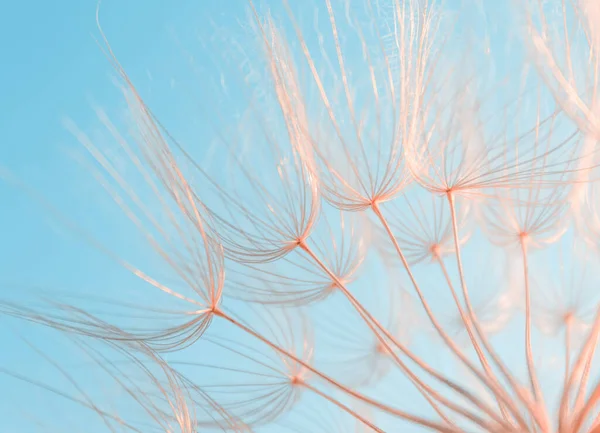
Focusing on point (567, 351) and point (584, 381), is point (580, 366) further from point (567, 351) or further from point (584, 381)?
point (567, 351)

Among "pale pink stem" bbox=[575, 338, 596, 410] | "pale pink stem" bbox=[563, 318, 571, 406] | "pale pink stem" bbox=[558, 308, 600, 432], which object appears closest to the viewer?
"pale pink stem" bbox=[558, 308, 600, 432]

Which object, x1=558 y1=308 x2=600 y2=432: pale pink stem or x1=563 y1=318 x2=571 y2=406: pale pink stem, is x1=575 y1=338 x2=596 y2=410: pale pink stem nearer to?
x1=558 y1=308 x2=600 y2=432: pale pink stem

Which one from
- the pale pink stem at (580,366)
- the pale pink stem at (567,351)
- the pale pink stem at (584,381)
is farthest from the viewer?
the pale pink stem at (567,351)

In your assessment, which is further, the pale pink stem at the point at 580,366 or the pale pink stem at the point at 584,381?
the pale pink stem at the point at 584,381

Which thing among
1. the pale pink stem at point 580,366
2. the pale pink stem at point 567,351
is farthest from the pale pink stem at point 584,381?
the pale pink stem at point 567,351

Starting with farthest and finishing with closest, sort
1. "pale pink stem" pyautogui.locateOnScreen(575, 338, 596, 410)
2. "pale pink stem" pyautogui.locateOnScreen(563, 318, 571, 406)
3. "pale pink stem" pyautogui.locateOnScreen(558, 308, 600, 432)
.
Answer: "pale pink stem" pyautogui.locateOnScreen(563, 318, 571, 406) → "pale pink stem" pyautogui.locateOnScreen(575, 338, 596, 410) → "pale pink stem" pyautogui.locateOnScreen(558, 308, 600, 432)

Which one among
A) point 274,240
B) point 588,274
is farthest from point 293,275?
point 588,274

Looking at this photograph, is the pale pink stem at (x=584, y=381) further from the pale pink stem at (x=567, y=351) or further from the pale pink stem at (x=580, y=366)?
the pale pink stem at (x=567, y=351)

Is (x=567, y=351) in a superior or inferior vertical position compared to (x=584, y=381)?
superior

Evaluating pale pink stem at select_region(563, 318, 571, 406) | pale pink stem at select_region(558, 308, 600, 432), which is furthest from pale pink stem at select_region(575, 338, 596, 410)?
pale pink stem at select_region(563, 318, 571, 406)

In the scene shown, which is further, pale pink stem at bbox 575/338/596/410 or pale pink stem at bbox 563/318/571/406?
pale pink stem at bbox 563/318/571/406

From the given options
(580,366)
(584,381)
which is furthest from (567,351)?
(584,381)
